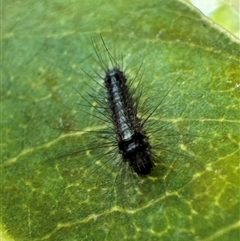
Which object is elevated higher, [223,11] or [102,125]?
[223,11]

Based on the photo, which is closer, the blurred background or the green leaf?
the green leaf

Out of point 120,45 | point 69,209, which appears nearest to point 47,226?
point 69,209

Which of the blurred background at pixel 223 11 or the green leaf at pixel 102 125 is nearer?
the green leaf at pixel 102 125

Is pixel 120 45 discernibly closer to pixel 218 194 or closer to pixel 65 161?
pixel 65 161
